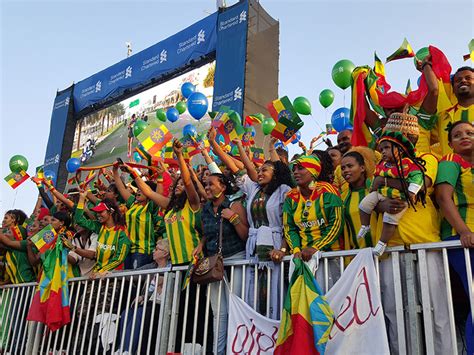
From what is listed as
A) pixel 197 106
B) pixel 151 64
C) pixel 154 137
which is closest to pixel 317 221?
pixel 154 137

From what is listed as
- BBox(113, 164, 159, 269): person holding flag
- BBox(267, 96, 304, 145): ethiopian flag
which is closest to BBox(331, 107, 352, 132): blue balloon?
BBox(267, 96, 304, 145): ethiopian flag

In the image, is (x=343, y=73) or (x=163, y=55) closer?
(x=343, y=73)

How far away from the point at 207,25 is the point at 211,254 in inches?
376

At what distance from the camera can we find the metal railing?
304 cm

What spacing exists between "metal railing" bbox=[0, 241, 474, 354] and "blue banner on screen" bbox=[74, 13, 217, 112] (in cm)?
855

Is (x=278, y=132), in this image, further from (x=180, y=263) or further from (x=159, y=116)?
(x=159, y=116)

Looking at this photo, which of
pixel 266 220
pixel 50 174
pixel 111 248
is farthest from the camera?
pixel 50 174

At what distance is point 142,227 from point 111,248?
41 centimetres

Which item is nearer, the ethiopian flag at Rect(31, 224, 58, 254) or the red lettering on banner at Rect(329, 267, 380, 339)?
the red lettering on banner at Rect(329, 267, 380, 339)

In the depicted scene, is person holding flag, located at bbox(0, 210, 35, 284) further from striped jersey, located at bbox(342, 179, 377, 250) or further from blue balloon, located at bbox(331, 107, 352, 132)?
blue balloon, located at bbox(331, 107, 352, 132)

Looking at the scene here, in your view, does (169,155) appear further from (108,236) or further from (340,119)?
(340,119)

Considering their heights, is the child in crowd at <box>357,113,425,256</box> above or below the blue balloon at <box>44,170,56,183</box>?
below

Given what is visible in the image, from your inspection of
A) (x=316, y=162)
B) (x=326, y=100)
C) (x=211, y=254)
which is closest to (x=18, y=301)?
(x=211, y=254)

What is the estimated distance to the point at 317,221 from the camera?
3775 millimetres
